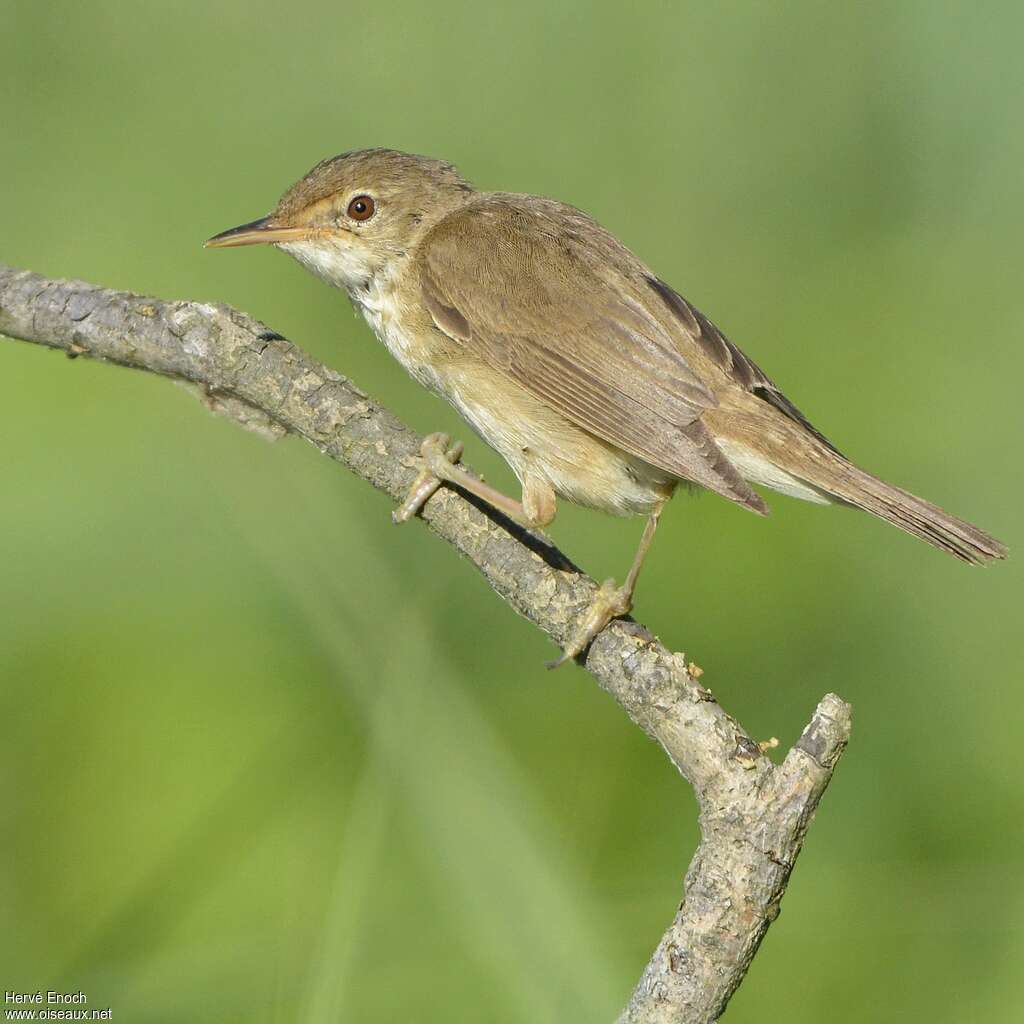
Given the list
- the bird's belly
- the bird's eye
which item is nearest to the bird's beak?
the bird's eye

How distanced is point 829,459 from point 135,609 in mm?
2326

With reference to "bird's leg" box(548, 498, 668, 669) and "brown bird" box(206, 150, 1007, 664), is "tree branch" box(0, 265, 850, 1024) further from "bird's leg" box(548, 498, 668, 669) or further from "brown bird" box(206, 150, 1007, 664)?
"brown bird" box(206, 150, 1007, 664)

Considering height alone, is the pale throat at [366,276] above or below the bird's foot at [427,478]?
above

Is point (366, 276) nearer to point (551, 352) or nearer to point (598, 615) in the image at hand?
point (551, 352)

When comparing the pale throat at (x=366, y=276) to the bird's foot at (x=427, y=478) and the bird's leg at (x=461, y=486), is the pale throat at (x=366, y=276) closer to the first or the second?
the bird's leg at (x=461, y=486)

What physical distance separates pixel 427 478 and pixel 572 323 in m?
0.75

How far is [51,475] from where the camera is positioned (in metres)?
4.78

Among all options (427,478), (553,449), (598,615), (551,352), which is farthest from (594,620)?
(551,352)

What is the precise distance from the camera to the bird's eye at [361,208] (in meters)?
4.07

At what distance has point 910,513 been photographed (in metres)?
3.39

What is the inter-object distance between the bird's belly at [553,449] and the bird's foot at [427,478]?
0.35 m

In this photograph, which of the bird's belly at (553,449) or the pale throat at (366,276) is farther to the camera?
the pale throat at (366,276)

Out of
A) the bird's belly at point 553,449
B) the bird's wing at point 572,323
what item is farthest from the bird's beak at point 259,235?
the bird's belly at point 553,449

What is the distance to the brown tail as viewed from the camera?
10.9 ft
